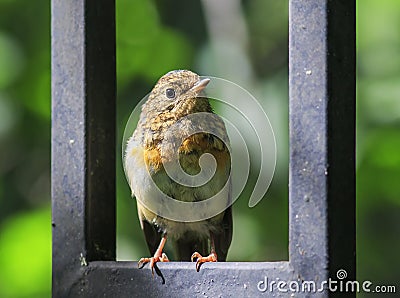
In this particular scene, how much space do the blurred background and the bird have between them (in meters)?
1.03

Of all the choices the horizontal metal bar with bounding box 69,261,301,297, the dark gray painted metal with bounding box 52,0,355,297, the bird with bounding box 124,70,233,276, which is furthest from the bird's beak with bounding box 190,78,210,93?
the horizontal metal bar with bounding box 69,261,301,297

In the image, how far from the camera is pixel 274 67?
464 cm

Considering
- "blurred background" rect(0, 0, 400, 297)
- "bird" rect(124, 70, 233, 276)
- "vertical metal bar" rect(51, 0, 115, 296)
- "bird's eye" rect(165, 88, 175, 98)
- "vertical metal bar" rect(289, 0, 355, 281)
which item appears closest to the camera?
"vertical metal bar" rect(289, 0, 355, 281)

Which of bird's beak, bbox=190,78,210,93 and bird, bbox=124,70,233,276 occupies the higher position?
bird's beak, bbox=190,78,210,93

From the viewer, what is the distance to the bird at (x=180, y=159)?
10.3 feet

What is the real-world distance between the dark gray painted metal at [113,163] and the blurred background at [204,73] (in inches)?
64.6

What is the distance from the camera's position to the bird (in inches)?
123

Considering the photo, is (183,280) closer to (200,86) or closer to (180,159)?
(180,159)

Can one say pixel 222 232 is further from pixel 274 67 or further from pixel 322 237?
pixel 274 67

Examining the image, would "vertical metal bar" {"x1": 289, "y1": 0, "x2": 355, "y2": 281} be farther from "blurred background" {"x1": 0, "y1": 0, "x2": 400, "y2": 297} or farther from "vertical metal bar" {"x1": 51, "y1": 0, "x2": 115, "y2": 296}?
"blurred background" {"x1": 0, "y1": 0, "x2": 400, "y2": 297}

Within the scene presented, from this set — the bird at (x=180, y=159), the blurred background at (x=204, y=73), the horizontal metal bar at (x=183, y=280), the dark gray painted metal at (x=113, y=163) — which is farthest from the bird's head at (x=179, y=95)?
the blurred background at (x=204, y=73)

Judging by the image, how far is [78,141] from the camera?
2.66 m

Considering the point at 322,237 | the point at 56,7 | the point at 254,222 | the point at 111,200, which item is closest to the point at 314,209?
the point at 322,237

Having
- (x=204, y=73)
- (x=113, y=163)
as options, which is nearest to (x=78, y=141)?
(x=113, y=163)
